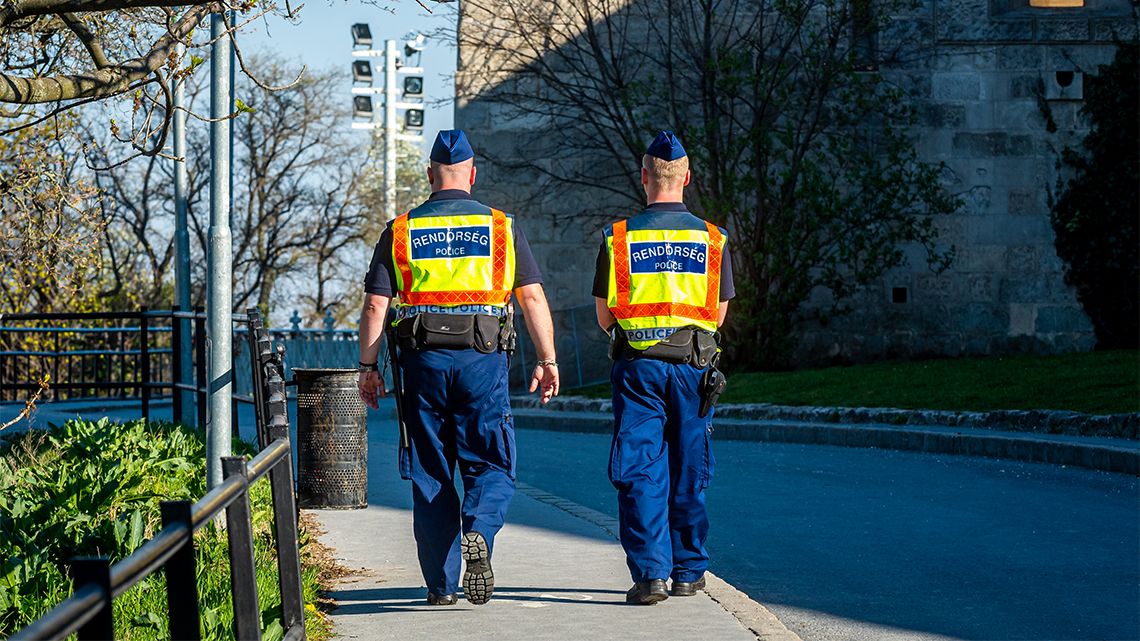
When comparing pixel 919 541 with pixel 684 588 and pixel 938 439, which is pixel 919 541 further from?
pixel 938 439

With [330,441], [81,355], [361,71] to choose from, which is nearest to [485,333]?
[330,441]

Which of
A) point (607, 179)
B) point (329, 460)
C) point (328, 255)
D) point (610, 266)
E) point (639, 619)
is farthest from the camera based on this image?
point (328, 255)

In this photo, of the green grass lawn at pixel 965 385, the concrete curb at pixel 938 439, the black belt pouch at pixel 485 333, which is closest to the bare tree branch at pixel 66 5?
the black belt pouch at pixel 485 333

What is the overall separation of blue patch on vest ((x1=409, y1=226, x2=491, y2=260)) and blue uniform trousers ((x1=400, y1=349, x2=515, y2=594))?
39 cm

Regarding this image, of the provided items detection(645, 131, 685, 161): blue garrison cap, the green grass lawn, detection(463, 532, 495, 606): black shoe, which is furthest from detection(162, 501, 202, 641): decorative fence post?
the green grass lawn

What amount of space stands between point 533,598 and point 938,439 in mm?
9132

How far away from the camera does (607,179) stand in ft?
80.3

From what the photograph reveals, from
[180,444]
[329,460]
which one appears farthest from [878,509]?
[180,444]

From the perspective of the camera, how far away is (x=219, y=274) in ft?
26.6

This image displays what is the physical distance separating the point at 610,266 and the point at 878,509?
4782 mm

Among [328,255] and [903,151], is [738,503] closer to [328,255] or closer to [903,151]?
[903,151]

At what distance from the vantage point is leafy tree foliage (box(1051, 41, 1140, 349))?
21.0 m

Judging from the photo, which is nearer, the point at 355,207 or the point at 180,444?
the point at 180,444

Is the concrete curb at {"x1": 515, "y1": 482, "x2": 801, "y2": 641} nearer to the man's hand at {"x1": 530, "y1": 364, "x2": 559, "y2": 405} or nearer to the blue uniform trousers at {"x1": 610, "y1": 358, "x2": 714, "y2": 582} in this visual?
the blue uniform trousers at {"x1": 610, "y1": 358, "x2": 714, "y2": 582}
